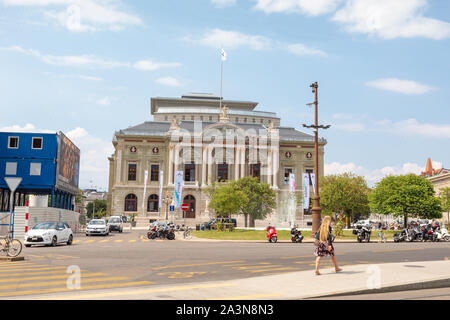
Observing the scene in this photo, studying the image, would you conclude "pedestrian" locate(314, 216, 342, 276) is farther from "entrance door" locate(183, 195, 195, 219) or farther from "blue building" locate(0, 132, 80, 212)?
"entrance door" locate(183, 195, 195, 219)

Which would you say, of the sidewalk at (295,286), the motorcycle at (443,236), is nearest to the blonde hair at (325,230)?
the sidewalk at (295,286)

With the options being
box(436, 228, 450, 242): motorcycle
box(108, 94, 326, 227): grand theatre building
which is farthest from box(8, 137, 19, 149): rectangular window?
box(108, 94, 326, 227): grand theatre building

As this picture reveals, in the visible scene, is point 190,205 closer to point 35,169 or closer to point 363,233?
point 35,169

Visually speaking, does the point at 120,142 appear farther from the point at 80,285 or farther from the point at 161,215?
the point at 80,285

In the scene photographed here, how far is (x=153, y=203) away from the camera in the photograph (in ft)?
308

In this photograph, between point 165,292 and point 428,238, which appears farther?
point 428,238

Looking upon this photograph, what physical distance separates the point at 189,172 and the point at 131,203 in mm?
13488

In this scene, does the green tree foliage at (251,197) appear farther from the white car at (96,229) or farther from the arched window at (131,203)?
the arched window at (131,203)

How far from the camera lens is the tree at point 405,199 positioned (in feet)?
184

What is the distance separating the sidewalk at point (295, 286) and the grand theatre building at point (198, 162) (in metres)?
77.1

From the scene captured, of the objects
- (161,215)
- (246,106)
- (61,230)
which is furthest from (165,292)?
(246,106)
